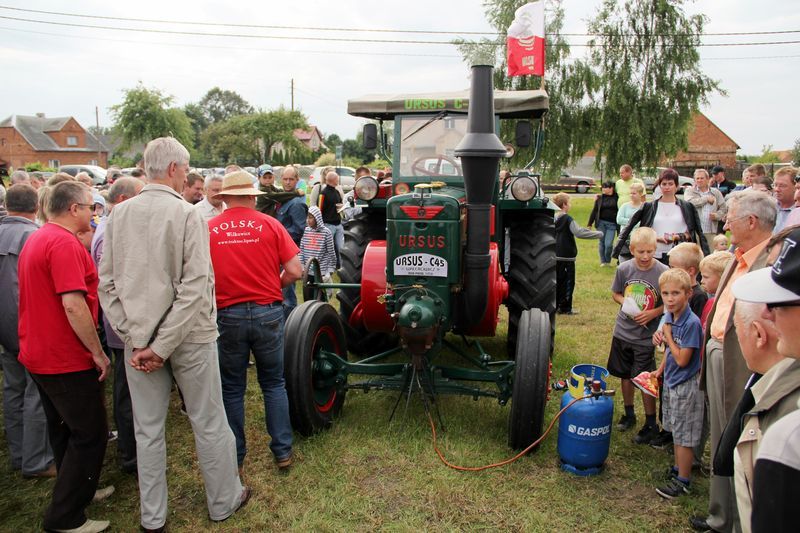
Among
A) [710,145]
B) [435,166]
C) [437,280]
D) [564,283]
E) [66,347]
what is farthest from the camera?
[710,145]

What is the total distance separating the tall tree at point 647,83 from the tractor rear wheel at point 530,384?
18.7m

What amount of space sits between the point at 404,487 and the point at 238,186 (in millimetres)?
2081

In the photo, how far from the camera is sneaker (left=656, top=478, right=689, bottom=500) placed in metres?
3.40

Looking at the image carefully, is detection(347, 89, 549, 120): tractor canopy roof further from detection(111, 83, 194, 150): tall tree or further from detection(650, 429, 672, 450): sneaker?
detection(111, 83, 194, 150): tall tree

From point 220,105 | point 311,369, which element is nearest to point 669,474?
point 311,369

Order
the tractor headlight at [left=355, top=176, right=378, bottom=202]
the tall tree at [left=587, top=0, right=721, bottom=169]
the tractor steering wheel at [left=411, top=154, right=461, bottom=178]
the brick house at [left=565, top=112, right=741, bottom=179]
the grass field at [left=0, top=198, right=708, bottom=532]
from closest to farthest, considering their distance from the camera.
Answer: the grass field at [left=0, top=198, right=708, bottom=532], the tractor steering wheel at [left=411, top=154, right=461, bottom=178], the tractor headlight at [left=355, top=176, right=378, bottom=202], the tall tree at [left=587, top=0, right=721, bottom=169], the brick house at [left=565, top=112, right=741, bottom=179]

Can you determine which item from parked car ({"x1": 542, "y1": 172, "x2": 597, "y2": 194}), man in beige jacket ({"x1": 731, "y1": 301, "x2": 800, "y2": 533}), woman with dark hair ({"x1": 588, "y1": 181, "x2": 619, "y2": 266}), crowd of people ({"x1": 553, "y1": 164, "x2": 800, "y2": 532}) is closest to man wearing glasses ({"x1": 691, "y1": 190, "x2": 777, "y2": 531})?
crowd of people ({"x1": 553, "y1": 164, "x2": 800, "y2": 532})

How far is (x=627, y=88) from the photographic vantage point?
2080 centimetres

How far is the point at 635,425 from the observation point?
170 inches

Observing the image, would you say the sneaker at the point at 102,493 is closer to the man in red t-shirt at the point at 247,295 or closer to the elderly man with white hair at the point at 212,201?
the man in red t-shirt at the point at 247,295

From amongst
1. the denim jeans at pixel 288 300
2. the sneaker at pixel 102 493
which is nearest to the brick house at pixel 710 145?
the denim jeans at pixel 288 300

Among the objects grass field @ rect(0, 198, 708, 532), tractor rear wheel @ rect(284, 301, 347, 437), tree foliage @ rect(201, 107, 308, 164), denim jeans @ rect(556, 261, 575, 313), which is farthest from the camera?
tree foliage @ rect(201, 107, 308, 164)

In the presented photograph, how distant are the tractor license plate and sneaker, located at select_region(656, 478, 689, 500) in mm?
1867

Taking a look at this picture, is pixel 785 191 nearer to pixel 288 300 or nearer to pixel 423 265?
pixel 423 265
